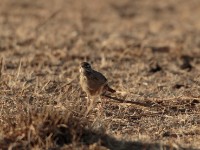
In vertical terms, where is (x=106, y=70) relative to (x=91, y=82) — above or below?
above

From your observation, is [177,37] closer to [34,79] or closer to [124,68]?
[124,68]

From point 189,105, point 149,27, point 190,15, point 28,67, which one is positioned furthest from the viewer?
point 190,15

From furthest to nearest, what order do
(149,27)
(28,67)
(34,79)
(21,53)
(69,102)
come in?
(149,27) → (21,53) → (28,67) → (34,79) → (69,102)

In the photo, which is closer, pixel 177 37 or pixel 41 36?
pixel 41 36

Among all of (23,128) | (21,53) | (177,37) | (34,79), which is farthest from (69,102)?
(177,37)

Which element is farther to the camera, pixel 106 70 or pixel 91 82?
pixel 106 70

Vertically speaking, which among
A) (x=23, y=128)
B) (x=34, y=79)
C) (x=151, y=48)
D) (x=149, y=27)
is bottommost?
(x=23, y=128)

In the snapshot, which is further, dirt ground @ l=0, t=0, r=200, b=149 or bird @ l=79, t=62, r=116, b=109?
bird @ l=79, t=62, r=116, b=109

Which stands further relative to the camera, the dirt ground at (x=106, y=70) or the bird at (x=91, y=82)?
the bird at (x=91, y=82)
